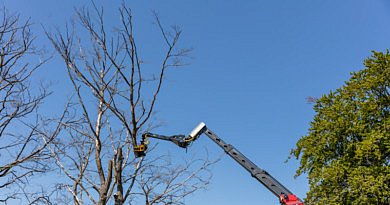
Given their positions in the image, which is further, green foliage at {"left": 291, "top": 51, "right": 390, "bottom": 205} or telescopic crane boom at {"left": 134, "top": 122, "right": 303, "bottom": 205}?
green foliage at {"left": 291, "top": 51, "right": 390, "bottom": 205}

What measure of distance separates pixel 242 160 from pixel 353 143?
709 centimetres

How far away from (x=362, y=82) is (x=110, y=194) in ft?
41.5

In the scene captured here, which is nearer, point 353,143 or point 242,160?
point 242,160

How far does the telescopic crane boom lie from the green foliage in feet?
16.7

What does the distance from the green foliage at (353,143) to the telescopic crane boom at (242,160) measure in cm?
508

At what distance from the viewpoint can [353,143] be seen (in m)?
15.4

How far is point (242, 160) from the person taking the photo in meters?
10.9

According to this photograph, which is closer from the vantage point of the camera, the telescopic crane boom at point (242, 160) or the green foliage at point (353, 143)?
the telescopic crane boom at point (242, 160)

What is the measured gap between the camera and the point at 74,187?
10.2m

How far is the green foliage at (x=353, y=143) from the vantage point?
14.0m

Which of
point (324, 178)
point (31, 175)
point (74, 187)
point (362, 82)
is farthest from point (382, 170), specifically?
point (31, 175)

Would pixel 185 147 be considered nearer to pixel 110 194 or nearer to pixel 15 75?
pixel 110 194

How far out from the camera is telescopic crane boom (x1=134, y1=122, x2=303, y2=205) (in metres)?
10.0

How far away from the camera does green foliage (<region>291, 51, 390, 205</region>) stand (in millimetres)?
14008
